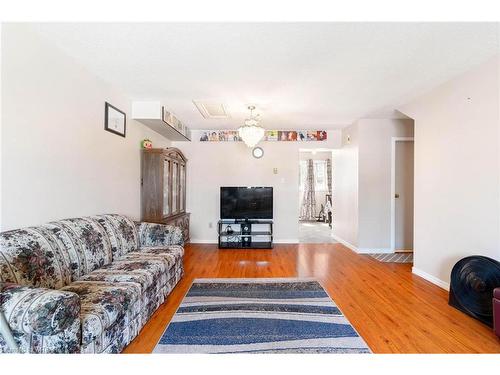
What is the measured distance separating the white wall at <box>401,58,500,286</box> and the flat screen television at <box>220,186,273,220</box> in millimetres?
2452

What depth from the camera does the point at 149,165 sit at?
3.65m

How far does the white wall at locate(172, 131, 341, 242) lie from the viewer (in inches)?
199

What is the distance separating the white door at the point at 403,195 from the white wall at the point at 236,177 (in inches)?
70.0

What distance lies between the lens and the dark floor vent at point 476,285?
2.00 metres

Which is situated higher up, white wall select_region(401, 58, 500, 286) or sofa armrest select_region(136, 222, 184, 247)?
white wall select_region(401, 58, 500, 286)

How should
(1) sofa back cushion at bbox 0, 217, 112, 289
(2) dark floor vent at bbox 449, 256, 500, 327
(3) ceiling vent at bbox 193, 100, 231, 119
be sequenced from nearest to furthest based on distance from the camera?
(1) sofa back cushion at bbox 0, 217, 112, 289
(2) dark floor vent at bbox 449, 256, 500, 327
(3) ceiling vent at bbox 193, 100, 231, 119

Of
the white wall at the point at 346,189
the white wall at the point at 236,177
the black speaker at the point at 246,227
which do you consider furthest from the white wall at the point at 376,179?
the black speaker at the point at 246,227

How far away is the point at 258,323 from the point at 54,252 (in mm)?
1648

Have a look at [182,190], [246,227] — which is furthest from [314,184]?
[182,190]

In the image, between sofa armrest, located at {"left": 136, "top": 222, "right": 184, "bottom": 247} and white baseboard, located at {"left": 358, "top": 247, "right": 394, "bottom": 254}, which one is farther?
white baseboard, located at {"left": 358, "top": 247, "right": 394, "bottom": 254}

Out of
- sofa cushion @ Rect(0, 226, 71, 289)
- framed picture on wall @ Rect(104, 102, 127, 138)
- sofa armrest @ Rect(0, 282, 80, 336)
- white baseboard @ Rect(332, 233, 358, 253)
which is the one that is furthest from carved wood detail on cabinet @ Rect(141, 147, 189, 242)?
white baseboard @ Rect(332, 233, 358, 253)

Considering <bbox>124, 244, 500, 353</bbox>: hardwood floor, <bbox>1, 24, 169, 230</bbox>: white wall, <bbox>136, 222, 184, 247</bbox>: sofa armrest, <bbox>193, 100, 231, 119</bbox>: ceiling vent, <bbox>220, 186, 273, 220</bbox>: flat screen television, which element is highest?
<bbox>193, 100, 231, 119</bbox>: ceiling vent

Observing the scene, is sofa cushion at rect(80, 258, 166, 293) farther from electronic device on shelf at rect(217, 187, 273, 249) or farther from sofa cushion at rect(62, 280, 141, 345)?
electronic device on shelf at rect(217, 187, 273, 249)
